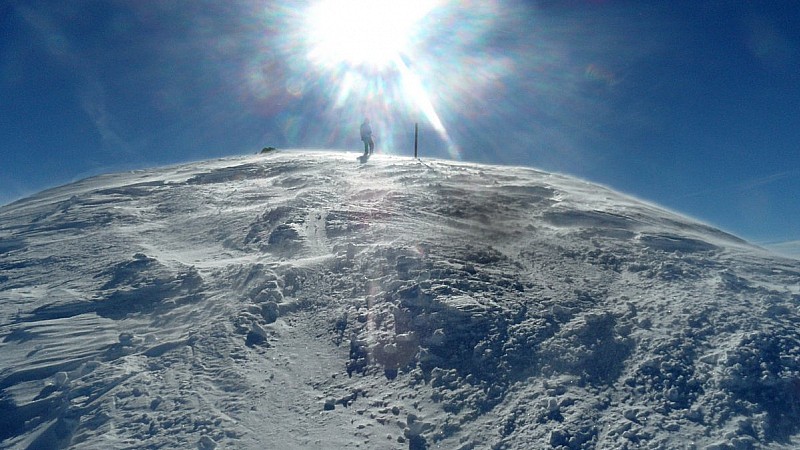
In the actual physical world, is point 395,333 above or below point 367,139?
below

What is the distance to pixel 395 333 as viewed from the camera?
814 cm

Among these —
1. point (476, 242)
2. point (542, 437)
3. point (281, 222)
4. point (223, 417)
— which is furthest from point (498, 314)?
point (281, 222)

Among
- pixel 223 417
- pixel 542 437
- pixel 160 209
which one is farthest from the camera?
→ pixel 160 209

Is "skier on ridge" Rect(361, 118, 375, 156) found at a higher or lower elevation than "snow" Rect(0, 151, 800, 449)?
higher

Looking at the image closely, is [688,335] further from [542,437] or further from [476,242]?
[476,242]

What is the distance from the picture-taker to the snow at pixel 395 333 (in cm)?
638

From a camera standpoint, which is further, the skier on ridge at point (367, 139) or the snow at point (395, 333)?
the skier on ridge at point (367, 139)

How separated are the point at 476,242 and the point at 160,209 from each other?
29.5ft

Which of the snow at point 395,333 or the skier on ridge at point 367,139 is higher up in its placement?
the skier on ridge at point 367,139

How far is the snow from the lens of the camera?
20.9 ft

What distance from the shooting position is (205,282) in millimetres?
10031

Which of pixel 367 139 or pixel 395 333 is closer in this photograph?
pixel 395 333

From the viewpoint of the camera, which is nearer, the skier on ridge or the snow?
the snow

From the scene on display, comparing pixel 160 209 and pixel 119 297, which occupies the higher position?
pixel 160 209
